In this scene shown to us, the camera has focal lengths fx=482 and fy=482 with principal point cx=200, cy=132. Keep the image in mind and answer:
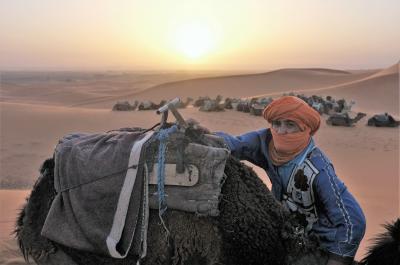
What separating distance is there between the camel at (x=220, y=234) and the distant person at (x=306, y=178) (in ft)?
0.73

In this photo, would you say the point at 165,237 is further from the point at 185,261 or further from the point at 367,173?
the point at 367,173

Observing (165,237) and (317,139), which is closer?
(165,237)

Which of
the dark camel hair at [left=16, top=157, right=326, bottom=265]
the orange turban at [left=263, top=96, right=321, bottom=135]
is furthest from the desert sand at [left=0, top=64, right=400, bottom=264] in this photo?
the orange turban at [left=263, top=96, right=321, bottom=135]

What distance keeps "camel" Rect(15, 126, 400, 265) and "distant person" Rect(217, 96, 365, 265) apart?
22cm

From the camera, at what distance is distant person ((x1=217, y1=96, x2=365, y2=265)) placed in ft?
9.74

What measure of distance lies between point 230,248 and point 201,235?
18 cm

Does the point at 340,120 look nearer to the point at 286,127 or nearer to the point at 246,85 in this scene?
the point at 286,127

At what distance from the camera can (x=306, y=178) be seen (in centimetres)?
309

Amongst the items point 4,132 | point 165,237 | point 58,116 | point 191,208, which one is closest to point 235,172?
point 191,208

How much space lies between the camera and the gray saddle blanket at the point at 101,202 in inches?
104

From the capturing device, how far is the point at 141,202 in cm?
267

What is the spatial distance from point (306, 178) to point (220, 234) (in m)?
0.76

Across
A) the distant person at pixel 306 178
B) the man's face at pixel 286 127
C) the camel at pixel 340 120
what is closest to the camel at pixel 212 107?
the camel at pixel 340 120

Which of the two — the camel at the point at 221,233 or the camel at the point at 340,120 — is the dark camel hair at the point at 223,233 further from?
the camel at the point at 340,120
